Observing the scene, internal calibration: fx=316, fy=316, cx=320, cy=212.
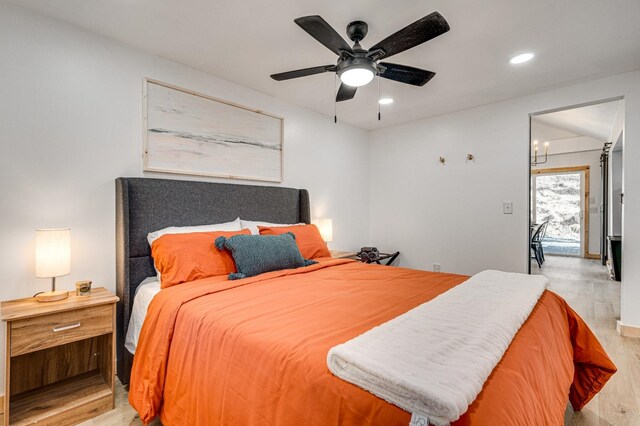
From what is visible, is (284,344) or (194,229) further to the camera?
(194,229)

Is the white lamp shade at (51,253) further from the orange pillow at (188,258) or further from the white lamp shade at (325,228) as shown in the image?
the white lamp shade at (325,228)

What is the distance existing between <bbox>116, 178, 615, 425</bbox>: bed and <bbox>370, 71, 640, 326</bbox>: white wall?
180 cm

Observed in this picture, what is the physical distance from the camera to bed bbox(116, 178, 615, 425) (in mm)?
925

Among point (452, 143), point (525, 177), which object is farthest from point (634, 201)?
point (452, 143)

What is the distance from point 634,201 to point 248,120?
3640 millimetres

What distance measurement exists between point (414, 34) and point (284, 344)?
5.45 ft

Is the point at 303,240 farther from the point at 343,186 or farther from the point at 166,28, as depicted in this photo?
the point at 166,28

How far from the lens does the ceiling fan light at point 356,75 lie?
196 cm

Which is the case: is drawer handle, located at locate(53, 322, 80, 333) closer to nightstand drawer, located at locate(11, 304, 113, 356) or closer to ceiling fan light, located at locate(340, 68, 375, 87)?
nightstand drawer, located at locate(11, 304, 113, 356)

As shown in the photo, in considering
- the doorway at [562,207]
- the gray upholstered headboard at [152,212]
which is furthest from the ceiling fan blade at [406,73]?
the doorway at [562,207]

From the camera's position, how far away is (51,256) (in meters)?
1.82

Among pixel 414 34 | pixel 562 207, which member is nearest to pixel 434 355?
pixel 414 34

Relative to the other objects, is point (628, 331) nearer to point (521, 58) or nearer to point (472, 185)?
point (472, 185)

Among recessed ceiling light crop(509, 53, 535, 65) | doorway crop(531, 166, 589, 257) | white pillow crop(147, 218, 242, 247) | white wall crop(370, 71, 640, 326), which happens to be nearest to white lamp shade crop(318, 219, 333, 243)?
white pillow crop(147, 218, 242, 247)
